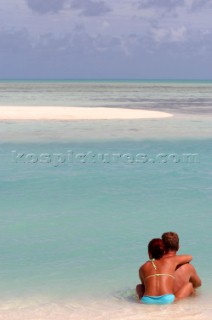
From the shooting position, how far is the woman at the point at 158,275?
5414mm

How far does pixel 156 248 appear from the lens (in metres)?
5.42

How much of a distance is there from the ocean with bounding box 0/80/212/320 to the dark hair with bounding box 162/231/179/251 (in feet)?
1.70

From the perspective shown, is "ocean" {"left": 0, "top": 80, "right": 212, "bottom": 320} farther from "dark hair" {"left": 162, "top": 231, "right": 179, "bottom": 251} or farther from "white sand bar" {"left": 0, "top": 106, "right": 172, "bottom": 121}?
"white sand bar" {"left": 0, "top": 106, "right": 172, "bottom": 121}

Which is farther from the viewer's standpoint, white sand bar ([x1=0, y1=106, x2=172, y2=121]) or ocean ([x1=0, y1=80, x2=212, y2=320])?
white sand bar ([x1=0, y1=106, x2=172, y2=121])

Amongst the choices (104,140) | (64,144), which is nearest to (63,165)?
(64,144)

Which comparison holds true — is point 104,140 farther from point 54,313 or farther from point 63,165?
point 54,313

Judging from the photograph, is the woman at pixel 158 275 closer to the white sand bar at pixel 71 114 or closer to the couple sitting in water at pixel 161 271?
the couple sitting in water at pixel 161 271

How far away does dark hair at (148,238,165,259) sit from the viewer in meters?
5.41

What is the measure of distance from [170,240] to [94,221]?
3340mm

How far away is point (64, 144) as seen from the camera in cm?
1778

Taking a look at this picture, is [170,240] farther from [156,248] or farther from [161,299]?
[161,299]

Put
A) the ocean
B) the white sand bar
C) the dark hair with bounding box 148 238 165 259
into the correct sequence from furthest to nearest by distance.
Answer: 1. the white sand bar
2. the ocean
3. the dark hair with bounding box 148 238 165 259

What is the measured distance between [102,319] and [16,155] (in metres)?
10.4

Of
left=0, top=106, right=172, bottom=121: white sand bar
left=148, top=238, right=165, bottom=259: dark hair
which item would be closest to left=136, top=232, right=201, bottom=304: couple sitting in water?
left=148, top=238, right=165, bottom=259: dark hair
